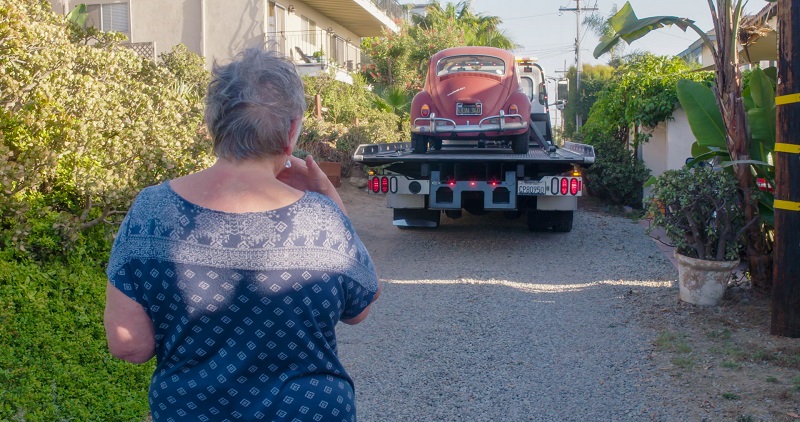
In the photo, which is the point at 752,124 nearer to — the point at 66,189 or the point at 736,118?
the point at 736,118

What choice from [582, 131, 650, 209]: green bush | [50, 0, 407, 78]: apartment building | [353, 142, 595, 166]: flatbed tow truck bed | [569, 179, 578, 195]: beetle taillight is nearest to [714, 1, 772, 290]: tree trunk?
[353, 142, 595, 166]: flatbed tow truck bed

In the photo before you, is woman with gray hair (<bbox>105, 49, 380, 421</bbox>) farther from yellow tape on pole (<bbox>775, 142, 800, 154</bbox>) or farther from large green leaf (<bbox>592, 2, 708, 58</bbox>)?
large green leaf (<bbox>592, 2, 708, 58</bbox>)

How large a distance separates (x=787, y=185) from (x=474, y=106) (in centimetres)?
570

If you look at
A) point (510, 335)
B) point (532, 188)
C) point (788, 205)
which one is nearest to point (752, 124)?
point (788, 205)

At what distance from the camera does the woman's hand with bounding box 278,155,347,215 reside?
2396 mm

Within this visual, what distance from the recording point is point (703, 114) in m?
7.27

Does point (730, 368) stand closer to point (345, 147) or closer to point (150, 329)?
point (150, 329)

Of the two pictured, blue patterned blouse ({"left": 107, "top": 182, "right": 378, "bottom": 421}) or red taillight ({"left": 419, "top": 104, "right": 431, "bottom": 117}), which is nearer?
blue patterned blouse ({"left": 107, "top": 182, "right": 378, "bottom": 421})

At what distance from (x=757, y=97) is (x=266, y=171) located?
232 inches

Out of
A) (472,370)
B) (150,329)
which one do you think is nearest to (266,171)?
(150,329)

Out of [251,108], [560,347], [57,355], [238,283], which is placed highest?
[251,108]

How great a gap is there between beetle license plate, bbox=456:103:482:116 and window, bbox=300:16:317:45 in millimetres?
14541

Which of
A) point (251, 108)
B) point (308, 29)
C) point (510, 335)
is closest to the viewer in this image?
point (251, 108)

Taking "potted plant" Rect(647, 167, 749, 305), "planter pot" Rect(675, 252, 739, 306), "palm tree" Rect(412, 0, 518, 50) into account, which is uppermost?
"palm tree" Rect(412, 0, 518, 50)
